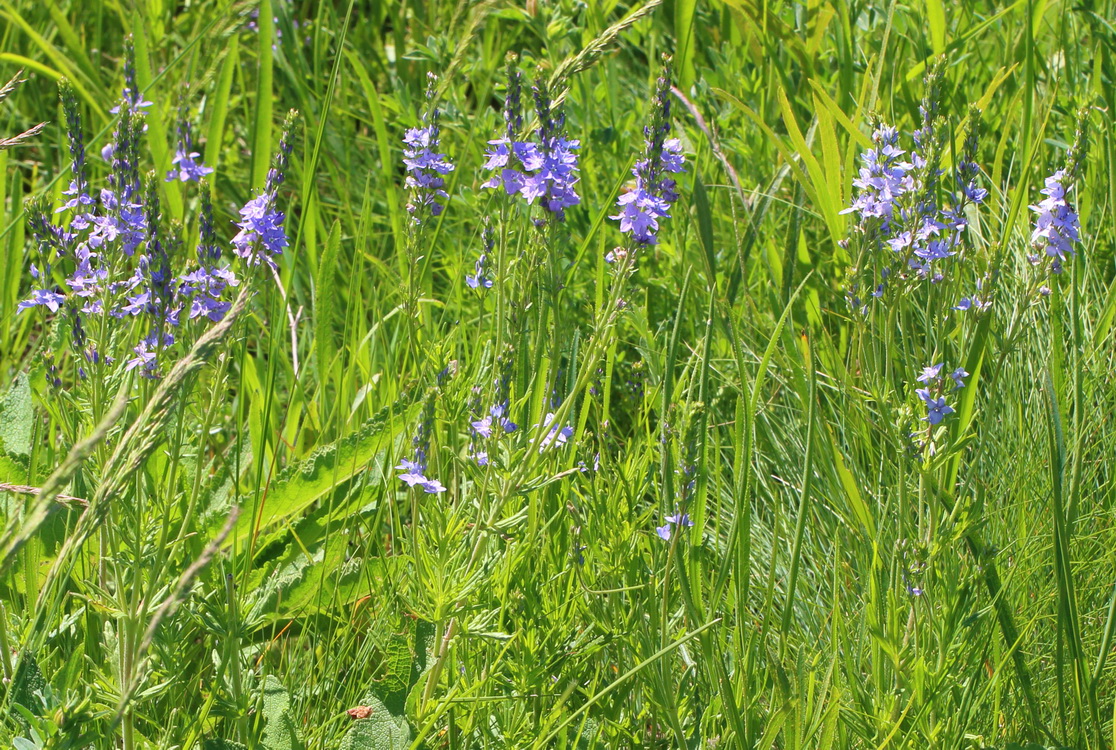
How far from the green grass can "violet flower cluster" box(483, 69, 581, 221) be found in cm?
6

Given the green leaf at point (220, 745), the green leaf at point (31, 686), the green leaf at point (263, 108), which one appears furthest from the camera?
the green leaf at point (263, 108)

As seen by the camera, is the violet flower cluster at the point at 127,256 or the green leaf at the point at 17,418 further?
the green leaf at the point at 17,418

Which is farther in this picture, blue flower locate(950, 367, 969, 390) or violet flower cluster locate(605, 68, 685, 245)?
blue flower locate(950, 367, 969, 390)

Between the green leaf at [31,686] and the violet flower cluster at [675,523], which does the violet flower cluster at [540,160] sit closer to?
the violet flower cluster at [675,523]

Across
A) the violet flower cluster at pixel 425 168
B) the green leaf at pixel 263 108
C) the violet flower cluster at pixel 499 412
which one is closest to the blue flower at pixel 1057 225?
the violet flower cluster at pixel 499 412

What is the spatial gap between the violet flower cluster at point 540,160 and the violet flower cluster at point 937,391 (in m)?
0.74

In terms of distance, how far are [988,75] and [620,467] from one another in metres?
2.72

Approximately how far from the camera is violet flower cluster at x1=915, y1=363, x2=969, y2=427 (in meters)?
1.84

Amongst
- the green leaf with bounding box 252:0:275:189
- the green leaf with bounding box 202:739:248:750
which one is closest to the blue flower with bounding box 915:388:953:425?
the green leaf with bounding box 202:739:248:750

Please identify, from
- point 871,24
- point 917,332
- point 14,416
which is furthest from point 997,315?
point 14,416

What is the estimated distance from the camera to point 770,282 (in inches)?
120

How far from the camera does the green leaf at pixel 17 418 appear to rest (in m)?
2.59

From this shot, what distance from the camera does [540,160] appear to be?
178cm

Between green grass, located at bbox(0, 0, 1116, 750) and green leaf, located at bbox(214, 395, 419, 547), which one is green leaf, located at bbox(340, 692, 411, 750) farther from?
green leaf, located at bbox(214, 395, 419, 547)
